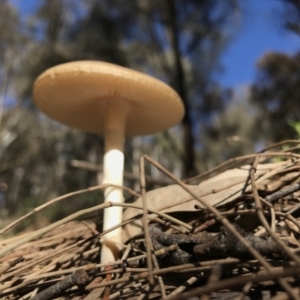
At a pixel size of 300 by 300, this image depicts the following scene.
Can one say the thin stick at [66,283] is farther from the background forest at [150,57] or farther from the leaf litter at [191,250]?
the background forest at [150,57]

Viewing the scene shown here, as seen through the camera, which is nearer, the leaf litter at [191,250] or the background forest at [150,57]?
the leaf litter at [191,250]

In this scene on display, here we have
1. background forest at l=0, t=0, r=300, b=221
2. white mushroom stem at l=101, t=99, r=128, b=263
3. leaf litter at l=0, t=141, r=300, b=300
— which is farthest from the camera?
background forest at l=0, t=0, r=300, b=221

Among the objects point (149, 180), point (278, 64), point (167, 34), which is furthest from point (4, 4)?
point (149, 180)

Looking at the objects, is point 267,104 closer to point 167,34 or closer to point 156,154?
point 167,34

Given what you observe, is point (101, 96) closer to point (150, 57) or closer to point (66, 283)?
point (66, 283)

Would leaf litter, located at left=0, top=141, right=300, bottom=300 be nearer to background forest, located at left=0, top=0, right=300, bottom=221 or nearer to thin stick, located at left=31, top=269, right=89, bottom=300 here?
thin stick, located at left=31, top=269, right=89, bottom=300

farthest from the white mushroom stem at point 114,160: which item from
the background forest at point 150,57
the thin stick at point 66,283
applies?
the background forest at point 150,57

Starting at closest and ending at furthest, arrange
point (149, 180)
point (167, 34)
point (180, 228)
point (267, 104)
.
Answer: point (180, 228) → point (149, 180) → point (167, 34) → point (267, 104)

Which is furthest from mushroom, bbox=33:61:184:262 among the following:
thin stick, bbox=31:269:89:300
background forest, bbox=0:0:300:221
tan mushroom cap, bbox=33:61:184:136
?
background forest, bbox=0:0:300:221
